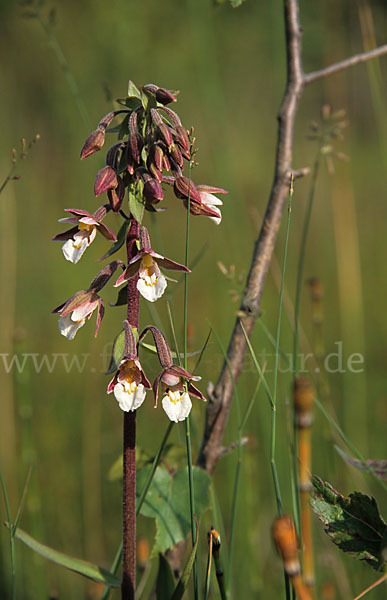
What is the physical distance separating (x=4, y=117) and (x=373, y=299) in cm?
295

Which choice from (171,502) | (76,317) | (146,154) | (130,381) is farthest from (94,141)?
(171,502)

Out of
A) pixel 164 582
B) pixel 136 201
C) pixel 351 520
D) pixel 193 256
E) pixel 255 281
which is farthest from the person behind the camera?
pixel 193 256

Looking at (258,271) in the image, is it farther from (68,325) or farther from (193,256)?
(193,256)

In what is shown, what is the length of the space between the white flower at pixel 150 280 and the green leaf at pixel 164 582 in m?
0.51

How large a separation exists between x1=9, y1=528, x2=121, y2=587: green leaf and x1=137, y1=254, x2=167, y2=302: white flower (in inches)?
17.8

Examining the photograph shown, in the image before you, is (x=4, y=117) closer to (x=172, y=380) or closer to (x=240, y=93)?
(x=240, y=93)

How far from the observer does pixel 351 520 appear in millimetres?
944

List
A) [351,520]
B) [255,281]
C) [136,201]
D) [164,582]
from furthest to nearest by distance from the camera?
[255,281]
[164,582]
[136,201]
[351,520]

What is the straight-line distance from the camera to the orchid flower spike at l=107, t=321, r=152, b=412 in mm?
994

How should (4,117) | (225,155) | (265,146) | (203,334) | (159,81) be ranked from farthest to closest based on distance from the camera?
(265,146), (159,81), (4,117), (203,334), (225,155)

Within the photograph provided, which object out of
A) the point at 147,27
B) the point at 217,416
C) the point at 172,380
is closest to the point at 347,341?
the point at 217,416

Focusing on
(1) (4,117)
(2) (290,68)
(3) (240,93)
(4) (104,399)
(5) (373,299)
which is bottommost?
(4) (104,399)

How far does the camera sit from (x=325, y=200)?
205 inches

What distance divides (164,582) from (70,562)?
0.20 metres
